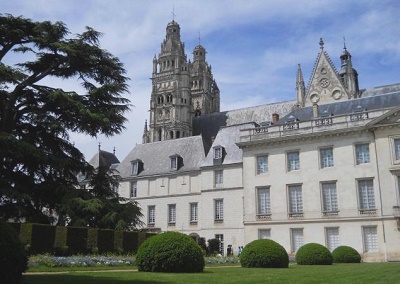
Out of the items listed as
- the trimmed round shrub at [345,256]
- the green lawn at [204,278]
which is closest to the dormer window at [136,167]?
the trimmed round shrub at [345,256]

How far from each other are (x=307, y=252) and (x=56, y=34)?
16881mm

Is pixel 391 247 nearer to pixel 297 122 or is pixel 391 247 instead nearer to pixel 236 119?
pixel 297 122

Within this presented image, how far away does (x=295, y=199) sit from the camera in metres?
32.4

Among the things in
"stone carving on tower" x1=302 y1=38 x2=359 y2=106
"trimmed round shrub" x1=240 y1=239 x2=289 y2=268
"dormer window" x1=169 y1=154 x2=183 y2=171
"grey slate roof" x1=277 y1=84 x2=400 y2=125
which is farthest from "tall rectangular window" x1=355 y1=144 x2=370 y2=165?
"stone carving on tower" x1=302 y1=38 x2=359 y2=106

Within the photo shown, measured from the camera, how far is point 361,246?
29297mm

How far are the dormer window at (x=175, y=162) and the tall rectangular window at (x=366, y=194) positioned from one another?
16.8m

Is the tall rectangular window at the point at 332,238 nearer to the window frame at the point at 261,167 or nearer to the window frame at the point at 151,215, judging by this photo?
the window frame at the point at 261,167

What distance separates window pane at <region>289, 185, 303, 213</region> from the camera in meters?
32.2

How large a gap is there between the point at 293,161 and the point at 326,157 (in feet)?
7.88

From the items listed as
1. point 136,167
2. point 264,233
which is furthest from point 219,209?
point 136,167

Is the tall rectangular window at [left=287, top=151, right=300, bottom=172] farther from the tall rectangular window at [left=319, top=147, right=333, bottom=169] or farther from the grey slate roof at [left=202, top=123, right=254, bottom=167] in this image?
the grey slate roof at [left=202, top=123, right=254, bottom=167]

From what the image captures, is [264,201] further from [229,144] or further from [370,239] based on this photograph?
[370,239]

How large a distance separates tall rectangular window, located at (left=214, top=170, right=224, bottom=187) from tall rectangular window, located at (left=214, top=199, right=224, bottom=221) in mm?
1352

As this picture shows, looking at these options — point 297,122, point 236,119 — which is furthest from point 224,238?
point 236,119
